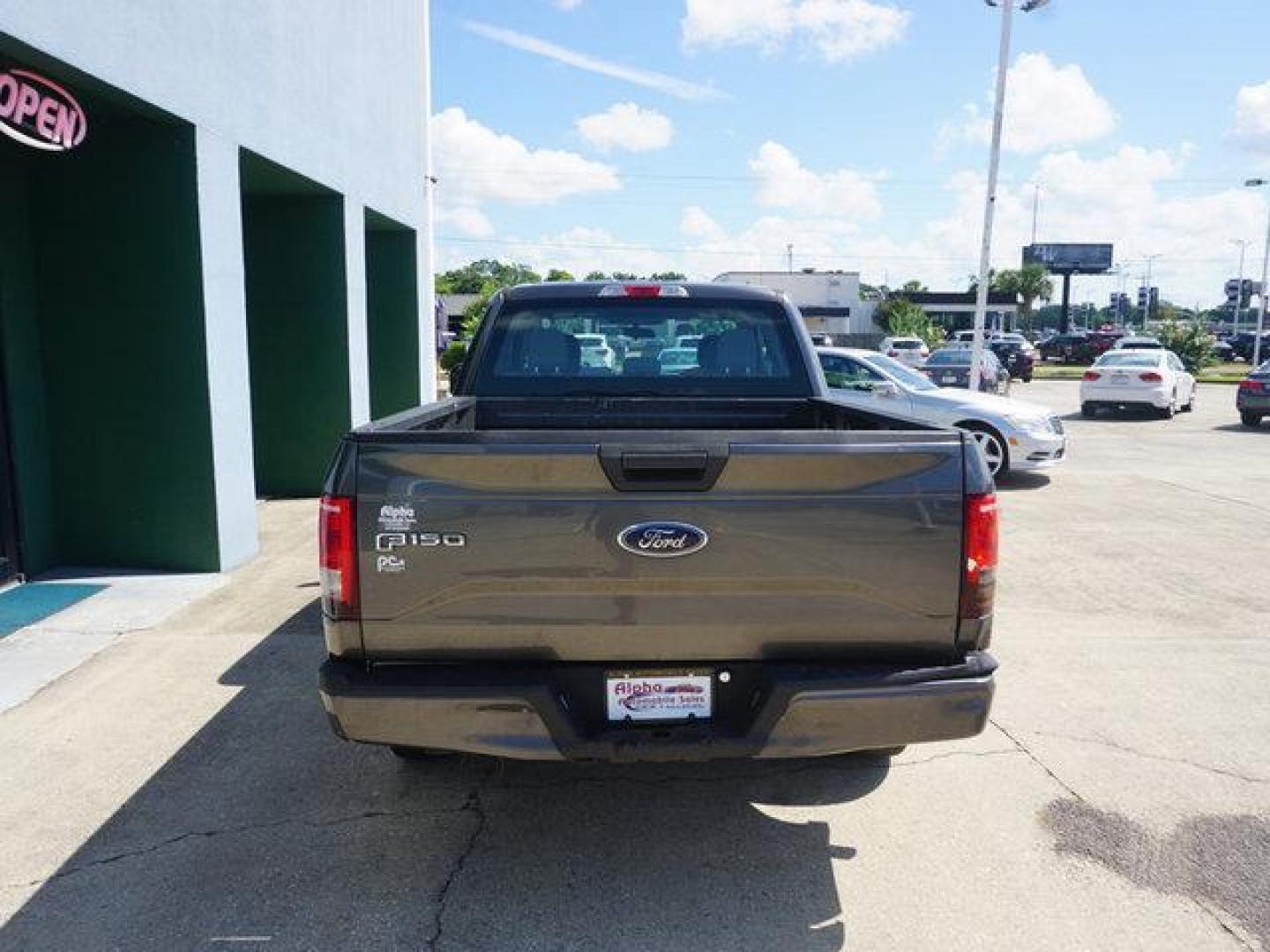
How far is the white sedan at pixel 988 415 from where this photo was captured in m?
12.2

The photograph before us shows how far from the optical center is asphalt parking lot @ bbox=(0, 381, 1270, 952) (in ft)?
10.2

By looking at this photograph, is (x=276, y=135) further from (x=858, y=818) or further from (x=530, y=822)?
(x=858, y=818)

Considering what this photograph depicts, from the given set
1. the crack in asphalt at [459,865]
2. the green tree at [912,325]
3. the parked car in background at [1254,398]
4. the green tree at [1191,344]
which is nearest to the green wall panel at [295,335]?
the crack in asphalt at [459,865]

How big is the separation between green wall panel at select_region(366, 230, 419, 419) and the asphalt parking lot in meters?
8.40

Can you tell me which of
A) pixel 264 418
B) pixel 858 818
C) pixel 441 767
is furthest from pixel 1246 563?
pixel 264 418

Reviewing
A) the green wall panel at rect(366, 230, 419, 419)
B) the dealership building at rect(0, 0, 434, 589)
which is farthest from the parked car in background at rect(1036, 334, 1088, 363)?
the dealership building at rect(0, 0, 434, 589)

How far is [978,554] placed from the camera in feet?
9.84

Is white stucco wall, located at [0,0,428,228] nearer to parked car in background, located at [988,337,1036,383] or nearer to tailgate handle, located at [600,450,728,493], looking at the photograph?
tailgate handle, located at [600,450,728,493]

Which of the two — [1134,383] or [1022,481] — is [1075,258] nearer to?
[1134,383]

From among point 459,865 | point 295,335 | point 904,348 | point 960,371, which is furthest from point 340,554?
point 904,348

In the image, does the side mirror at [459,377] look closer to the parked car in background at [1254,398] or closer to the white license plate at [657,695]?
the white license plate at [657,695]

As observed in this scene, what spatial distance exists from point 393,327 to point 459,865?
37.6ft

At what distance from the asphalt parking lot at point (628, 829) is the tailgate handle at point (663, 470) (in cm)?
140

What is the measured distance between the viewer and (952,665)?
306 centimetres
